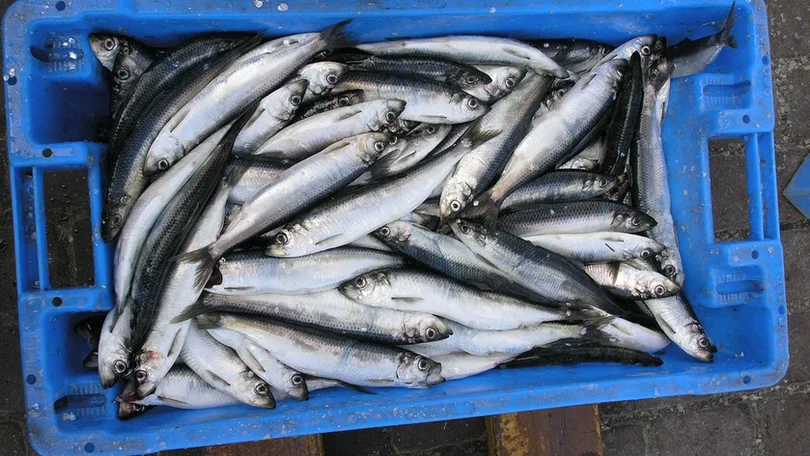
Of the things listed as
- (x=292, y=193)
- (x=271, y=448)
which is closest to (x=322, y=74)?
(x=292, y=193)

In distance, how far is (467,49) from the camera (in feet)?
8.40

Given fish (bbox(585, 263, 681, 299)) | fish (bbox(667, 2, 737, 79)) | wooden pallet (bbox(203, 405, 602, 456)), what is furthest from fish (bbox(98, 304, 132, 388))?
fish (bbox(667, 2, 737, 79))

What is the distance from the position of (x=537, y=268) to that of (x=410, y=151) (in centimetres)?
74

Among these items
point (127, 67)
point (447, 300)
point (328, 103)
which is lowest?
point (447, 300)

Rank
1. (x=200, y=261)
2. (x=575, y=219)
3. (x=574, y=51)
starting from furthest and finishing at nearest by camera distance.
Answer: (x=574, y=51)
(x=575, y=219)
(x=200, y=261)

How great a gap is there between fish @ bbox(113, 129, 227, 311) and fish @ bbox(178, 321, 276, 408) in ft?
1.09

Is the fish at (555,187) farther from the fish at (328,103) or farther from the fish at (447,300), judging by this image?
the fish at (328,103)

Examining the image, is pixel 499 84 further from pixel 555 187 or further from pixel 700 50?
pixel 700 50

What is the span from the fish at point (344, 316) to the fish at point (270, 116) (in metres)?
0.64

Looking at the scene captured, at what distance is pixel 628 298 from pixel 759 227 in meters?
0.63

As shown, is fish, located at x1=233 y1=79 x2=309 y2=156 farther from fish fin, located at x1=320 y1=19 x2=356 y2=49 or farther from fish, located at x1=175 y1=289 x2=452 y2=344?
fish, located at x1=175 y1=289 x2=452 y2=344

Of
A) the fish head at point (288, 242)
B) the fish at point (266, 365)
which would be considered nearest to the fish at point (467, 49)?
the fish head at point (288, 242)

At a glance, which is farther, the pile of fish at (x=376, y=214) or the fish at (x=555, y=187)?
the fish at (x=555, y=187)

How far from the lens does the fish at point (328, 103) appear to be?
2.48m
